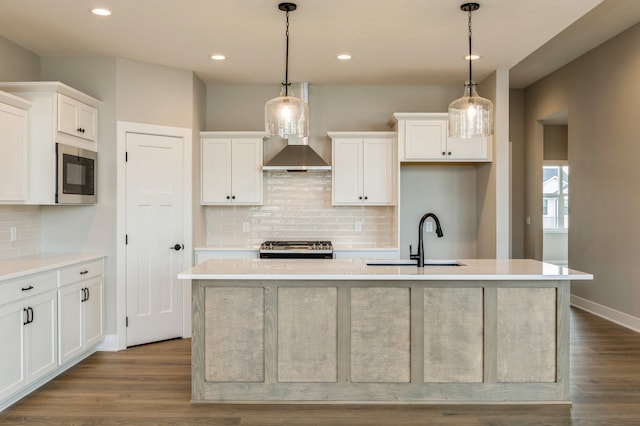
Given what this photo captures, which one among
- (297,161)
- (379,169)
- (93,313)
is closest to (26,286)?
(93,313)

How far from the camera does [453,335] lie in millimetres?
3127

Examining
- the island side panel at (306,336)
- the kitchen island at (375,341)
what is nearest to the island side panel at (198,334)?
the kitchen island at (375,341)

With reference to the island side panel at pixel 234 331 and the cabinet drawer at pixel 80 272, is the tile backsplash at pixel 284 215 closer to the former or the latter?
the cabinet drawer at pixel 80 272

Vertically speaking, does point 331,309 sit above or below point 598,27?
below

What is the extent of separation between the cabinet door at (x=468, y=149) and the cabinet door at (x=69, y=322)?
3.82 metres

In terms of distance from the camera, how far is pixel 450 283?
3.11 meters

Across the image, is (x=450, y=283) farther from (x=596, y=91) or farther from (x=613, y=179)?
(x=596, y=91)

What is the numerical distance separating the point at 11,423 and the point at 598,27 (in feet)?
19.6

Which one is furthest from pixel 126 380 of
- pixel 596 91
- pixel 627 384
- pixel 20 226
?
pixel 596 91

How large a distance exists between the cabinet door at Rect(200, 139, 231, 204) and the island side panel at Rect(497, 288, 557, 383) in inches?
130

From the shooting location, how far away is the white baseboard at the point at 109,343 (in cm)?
449

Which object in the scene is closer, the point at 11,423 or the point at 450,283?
the point at 11,423

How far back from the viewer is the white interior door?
15.1 ft

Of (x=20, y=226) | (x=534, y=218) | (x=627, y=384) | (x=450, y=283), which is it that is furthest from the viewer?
(x=534, y=218)
